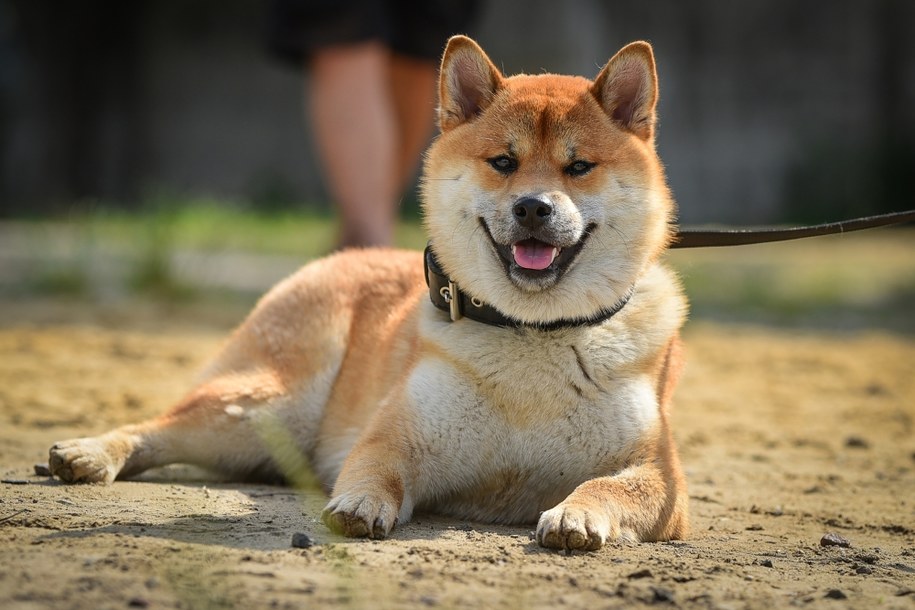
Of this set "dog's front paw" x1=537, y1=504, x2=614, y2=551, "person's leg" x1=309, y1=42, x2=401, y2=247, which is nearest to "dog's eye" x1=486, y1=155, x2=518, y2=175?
"dog's front paw" x1=537, y1=504, x2=614, y2=551

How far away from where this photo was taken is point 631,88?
341 cm

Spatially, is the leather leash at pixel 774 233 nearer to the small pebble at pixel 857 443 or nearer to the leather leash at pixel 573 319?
the leather leash at pixel 573 319

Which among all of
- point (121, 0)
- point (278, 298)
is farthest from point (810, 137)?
point (278, 298)

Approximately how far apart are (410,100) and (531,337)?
135 inches

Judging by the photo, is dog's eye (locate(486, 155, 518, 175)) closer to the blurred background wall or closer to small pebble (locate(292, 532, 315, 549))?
small pebble (locate(292, 532, 315, 549))

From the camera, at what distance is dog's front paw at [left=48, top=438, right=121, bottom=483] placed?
3359mm

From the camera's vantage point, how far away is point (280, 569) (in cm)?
243

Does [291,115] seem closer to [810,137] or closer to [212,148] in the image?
[212,148]

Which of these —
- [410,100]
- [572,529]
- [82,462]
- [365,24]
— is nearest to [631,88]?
[572,529]

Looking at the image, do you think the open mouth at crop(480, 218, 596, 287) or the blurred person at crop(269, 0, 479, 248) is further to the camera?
the blurred person at crop(269, 0, 479, 248)

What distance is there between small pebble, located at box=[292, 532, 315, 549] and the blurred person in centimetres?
305

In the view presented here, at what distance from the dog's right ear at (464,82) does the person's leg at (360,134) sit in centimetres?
213

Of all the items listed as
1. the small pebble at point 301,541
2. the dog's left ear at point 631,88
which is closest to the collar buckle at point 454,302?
the dog's left ear at point 631,88

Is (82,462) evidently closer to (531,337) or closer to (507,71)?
(531,337)
